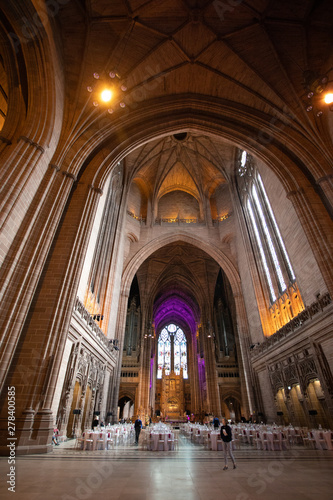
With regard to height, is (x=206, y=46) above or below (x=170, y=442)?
above

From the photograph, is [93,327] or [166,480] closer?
[166,480]

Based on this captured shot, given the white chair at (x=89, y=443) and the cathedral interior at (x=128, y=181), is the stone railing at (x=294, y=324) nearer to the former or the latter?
the cathedral interior at (x=128, y=181)

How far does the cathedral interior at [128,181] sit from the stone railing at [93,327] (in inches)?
3.9

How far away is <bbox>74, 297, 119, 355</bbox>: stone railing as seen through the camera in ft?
30.2

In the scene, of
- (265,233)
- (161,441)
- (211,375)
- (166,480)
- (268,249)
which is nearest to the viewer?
(166,480)

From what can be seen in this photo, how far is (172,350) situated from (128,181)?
25664 millimetres

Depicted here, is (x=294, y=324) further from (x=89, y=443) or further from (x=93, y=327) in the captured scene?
(x=89, y=443)

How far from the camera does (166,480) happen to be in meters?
3.66

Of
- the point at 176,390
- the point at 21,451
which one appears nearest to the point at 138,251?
the point at 21,451

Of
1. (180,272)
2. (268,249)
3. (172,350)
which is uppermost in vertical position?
(180,272)

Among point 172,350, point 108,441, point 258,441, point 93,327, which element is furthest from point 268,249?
point 172,350

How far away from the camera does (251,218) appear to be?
1734cm

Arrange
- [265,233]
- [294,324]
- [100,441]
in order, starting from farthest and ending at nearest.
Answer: [265,233] → [294,324] → [100,441]

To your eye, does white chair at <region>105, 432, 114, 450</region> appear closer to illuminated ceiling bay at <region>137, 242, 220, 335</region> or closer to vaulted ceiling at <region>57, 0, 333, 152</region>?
vaulted ceiling at <region>57, 0, 333, 152</region>
